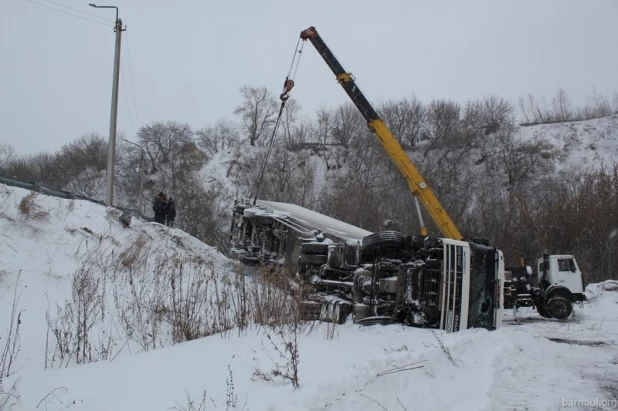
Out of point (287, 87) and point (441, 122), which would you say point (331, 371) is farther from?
point (441, 122)

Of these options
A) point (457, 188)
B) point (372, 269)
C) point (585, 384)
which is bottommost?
point (585, 384)

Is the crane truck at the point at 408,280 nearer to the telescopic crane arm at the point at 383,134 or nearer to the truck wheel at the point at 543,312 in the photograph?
the truck wheel at the point at 543,312

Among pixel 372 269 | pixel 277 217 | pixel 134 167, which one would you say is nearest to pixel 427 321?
pixel 372 269

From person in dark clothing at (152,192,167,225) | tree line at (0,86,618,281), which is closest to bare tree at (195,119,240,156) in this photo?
tree line at (0,86,618,281)

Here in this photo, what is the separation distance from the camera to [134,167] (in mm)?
53031

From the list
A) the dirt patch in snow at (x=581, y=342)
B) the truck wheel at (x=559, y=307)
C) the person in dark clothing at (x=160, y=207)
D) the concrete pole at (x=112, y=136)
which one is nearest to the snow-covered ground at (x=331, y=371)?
the dirt patch in snow at (x=581, y=342)

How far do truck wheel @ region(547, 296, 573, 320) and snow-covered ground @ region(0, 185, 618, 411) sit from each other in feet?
14.7

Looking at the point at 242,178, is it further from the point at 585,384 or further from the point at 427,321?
the point at 585,384

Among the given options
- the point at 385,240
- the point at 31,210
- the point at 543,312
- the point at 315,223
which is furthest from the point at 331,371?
the point at 543,312

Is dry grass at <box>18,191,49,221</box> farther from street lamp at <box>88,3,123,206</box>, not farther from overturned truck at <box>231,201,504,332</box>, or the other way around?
overturned truck at <box>231,201,504,332</box>

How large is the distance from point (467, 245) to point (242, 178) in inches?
1463

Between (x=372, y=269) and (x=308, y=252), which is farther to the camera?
(x=308, y=252)

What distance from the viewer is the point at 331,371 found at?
4.32 metres

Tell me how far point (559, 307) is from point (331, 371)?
10.8m
